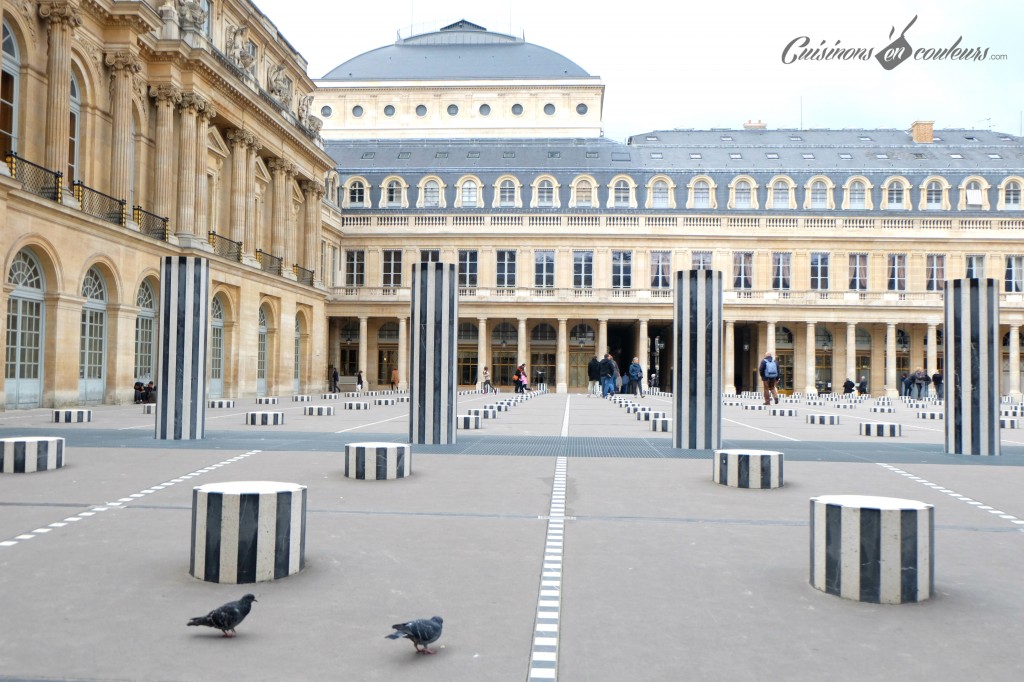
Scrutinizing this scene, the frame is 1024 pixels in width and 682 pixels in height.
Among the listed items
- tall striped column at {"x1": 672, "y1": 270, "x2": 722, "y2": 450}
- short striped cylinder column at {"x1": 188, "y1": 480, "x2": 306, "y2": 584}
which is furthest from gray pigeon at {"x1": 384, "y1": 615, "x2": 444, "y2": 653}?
tall striped column at {"x1": 672, "y1": 270, "x2": 722, "y2": 450}

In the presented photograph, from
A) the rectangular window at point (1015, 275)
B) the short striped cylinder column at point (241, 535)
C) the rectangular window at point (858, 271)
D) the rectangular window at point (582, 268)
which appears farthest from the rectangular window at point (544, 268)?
the short striped cylinder column at point (241, 535)

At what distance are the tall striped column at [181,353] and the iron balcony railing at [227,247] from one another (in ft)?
67.7

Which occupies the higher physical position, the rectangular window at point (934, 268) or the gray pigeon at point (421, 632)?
the rectangular window at point (934, 268)

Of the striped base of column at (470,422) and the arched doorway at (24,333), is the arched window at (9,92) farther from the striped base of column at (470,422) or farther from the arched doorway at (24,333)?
the striped base of column at (470,422)

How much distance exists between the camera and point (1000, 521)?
24.8 feet

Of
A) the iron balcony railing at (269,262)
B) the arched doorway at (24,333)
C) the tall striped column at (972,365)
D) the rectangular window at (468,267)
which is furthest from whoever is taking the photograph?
the rectangular window at (468,267)

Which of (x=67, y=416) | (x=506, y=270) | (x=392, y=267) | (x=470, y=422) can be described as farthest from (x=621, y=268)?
(x=67, y=416)

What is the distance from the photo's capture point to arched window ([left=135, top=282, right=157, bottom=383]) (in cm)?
2905

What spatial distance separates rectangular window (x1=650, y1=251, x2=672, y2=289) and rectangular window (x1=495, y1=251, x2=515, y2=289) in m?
8.72

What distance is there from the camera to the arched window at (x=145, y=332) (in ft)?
95.3

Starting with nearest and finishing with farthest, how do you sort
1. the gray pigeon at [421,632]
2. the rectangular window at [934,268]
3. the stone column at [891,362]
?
the gray pigeon at [421,632]
the stone column at [891,362]
the rectangular window at [934,268]

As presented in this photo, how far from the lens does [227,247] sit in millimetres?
Answer: 35219

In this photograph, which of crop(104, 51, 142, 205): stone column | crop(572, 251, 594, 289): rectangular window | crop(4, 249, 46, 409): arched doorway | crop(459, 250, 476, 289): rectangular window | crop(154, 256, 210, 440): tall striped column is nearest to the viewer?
crop(154, 256, 210, 440): tall striped column

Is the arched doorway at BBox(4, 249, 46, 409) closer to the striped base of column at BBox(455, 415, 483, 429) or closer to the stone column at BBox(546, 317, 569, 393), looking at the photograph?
the striped base of column at BBox(455, 415, 483, 429)
